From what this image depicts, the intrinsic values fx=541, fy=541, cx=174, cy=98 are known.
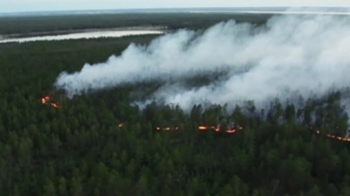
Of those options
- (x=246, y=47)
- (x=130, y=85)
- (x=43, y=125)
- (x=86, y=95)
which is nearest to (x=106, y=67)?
(x=130, y=85)

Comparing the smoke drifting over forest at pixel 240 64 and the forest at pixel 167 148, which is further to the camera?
the smoke drifting over forest at pixel 240 64

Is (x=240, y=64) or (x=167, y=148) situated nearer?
(x=167, y=148)

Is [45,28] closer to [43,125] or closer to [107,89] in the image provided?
[107,89]

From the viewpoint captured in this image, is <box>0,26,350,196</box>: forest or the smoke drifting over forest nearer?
<box>0,26,350,196</box>: forest
